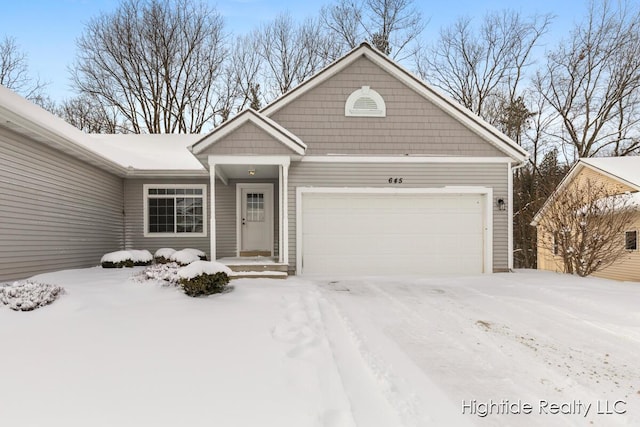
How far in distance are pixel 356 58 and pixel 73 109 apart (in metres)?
19.0

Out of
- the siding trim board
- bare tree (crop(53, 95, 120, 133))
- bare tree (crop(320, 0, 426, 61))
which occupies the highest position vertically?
bare tree (crop(320, 0, 426, 61))

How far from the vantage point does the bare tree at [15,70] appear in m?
20.0

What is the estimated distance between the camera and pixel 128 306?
5039 millimetres

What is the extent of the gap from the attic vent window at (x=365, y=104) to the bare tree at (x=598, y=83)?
54.0ft

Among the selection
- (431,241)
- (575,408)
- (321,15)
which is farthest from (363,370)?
(321,15)

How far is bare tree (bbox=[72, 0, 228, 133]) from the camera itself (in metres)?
20.9

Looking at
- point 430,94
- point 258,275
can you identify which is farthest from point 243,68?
point 258,275

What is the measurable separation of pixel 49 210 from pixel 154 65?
15.7 meters

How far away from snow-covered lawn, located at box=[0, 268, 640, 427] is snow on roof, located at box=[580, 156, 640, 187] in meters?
9.03

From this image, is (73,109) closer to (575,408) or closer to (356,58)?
(356,58)

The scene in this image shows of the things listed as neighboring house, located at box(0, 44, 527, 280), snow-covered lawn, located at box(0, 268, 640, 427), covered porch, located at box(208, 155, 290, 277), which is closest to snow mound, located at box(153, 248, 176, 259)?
covered porch, located at box(208, 155, 290, 277)

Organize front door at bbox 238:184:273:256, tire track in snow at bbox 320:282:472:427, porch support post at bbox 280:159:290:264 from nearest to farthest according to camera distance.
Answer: tire track in snow at bbox 320:282:472:427
porch support post at bbox 280:159:290:264
front door at bbox 238:184:273:256

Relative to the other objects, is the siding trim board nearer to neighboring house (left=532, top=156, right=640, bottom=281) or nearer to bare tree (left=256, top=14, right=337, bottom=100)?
neighboring house (left=532, top=156, right=640, bottom=281)

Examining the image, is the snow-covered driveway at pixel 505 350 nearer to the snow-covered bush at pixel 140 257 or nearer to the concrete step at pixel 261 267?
the concrete step at pixel 261 267
